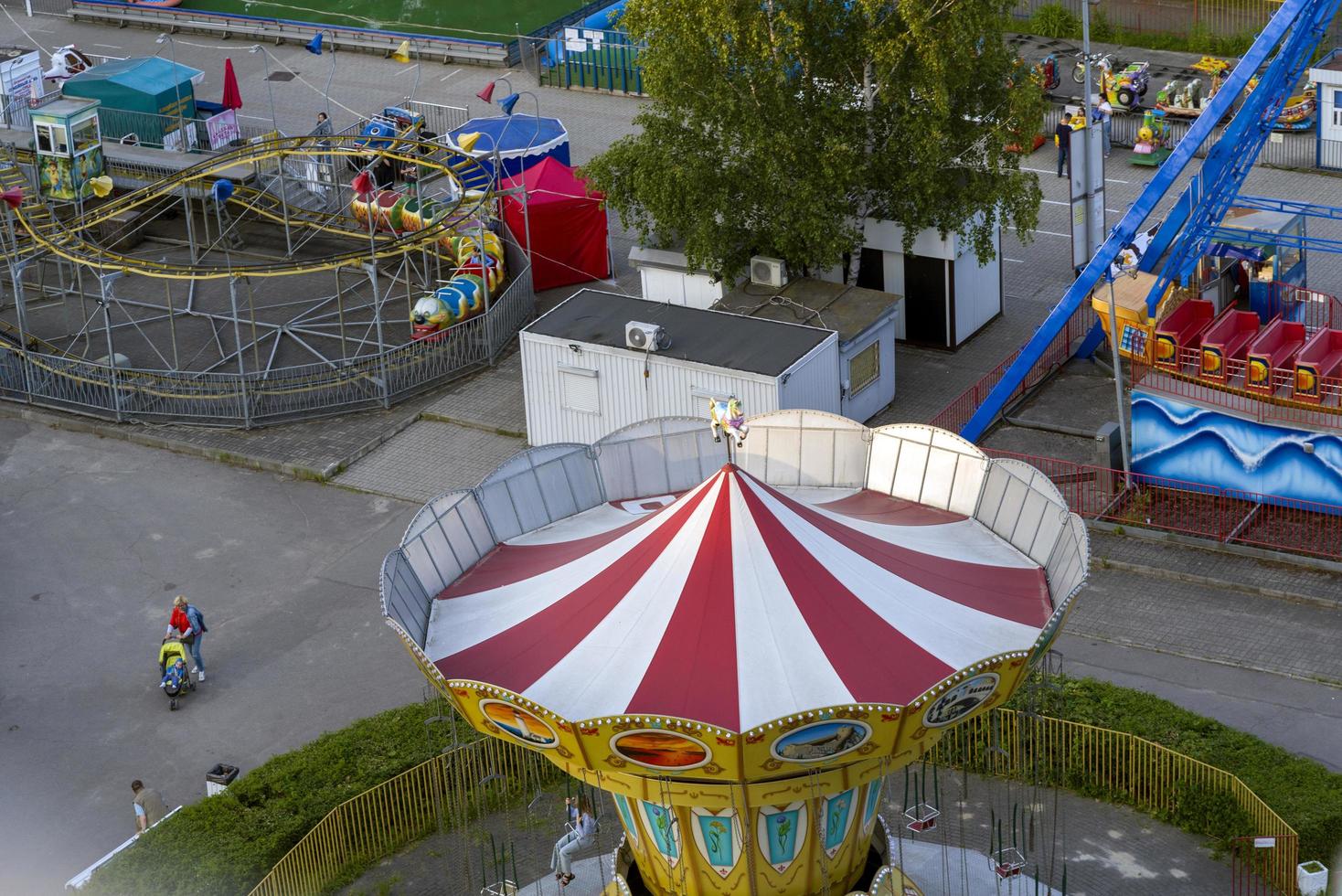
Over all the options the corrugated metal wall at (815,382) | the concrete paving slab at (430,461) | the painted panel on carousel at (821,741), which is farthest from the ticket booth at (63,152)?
the painted panel on carousel at (821,741)

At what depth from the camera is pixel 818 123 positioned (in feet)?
117

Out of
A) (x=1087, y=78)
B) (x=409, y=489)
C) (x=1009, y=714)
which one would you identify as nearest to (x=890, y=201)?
(x=1087, y=78)

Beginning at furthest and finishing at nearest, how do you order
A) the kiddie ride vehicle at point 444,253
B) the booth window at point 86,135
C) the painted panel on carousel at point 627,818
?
1. the booth window at point 86,135
2. the kiddie ride vehicle at point 444,253
3. the painted panel on carousel at point 627,818

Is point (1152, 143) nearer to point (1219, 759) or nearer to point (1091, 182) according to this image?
point (1091, 182)

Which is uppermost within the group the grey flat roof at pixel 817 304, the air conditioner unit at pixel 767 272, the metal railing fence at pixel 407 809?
the air conditioner unit at pixel 767 272

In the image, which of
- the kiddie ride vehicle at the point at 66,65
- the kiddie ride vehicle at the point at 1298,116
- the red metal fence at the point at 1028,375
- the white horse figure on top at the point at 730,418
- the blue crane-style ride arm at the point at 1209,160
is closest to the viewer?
the white horse figure on top at the point at 730,418

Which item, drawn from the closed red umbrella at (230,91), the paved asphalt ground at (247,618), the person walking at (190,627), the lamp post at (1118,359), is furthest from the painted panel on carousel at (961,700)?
the closed red umbrella at (230,91)

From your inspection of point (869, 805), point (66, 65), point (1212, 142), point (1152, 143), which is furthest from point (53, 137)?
point (869, 805)

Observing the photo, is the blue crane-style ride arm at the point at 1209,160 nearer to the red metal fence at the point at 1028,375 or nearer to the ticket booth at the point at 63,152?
the red metal fence at the point at 1028,375

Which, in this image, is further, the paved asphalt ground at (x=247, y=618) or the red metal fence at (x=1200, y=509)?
the red metal fence at (x=1200, y=509)

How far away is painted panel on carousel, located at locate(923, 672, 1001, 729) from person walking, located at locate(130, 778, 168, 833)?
37.1 ft

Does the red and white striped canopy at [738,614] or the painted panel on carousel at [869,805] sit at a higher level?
the red and white striped canopy at [738,614]

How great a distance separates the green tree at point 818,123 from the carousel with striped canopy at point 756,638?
12.3 m

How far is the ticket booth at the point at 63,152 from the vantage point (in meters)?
46.2
